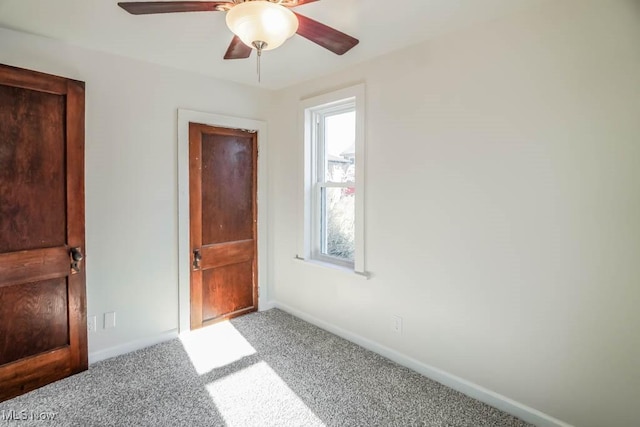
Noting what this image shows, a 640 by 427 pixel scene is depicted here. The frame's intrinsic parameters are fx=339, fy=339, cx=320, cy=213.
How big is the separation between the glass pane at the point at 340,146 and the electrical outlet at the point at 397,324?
3.91 ft

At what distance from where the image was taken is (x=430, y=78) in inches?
89.5

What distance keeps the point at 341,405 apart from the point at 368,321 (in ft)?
2.63

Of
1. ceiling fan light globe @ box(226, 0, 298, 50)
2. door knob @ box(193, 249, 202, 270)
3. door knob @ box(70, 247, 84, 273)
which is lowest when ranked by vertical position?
door knob @ box(193, 249, 202, 270)

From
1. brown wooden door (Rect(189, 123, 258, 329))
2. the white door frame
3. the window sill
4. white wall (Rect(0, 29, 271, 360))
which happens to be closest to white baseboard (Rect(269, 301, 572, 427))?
the window sill

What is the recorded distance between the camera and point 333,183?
10.2 feet

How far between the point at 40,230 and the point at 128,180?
0.65 m

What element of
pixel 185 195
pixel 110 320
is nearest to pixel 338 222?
pixel 185 195

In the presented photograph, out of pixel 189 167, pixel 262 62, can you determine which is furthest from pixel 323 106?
pixel 189 167

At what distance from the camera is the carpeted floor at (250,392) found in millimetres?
1928

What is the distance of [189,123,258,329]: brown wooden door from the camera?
119 inches

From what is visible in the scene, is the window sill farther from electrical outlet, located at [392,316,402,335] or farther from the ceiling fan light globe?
the ceiling fan light globe

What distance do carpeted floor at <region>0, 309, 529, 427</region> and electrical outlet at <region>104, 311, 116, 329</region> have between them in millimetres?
262

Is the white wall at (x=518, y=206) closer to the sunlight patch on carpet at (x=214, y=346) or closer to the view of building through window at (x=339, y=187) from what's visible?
the view of building through window at (x=339, y=187)

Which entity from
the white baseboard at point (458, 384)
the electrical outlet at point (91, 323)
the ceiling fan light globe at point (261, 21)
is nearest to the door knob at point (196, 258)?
the electrical outlet at point (91, 323)
